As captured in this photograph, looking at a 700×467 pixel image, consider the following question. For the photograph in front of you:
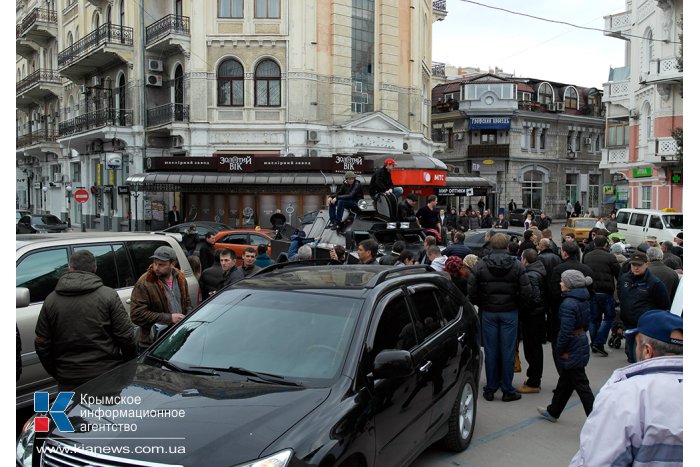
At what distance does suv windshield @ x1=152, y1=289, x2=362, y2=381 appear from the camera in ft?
14.0

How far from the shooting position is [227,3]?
1187 inches

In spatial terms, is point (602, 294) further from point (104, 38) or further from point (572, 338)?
point (104, 38)

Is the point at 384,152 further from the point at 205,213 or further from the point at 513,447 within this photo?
the point at 513,447

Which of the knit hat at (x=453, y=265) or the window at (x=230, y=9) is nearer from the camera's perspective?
the knit hat at (x=453, y=265)

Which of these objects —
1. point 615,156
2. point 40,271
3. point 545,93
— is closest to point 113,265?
point 40,271

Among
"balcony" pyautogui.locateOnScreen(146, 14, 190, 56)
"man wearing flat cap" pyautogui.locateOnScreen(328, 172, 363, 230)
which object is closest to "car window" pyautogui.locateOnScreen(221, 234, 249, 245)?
"man wearing flat cap" pyautogui.locateOnScreen(328, 172, 363, 230)

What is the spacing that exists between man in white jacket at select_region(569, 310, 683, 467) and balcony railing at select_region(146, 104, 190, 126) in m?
30.0

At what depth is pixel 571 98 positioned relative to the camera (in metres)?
56.4

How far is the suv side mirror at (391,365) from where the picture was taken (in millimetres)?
4129

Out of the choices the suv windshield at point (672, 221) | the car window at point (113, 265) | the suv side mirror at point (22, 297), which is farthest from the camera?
the suv windshield at point (672, 221)

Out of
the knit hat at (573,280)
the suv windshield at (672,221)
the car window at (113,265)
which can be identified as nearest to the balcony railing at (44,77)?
the suv windshield at (672,221)

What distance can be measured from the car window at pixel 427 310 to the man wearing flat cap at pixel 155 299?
7.86 ft

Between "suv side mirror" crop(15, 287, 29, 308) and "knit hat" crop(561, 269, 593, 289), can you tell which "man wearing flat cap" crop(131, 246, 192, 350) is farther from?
"knit hat" crop(561, 269, 593, 289)

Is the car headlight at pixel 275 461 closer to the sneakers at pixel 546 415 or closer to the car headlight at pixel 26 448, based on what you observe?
the car headlight at pixel 26 448
